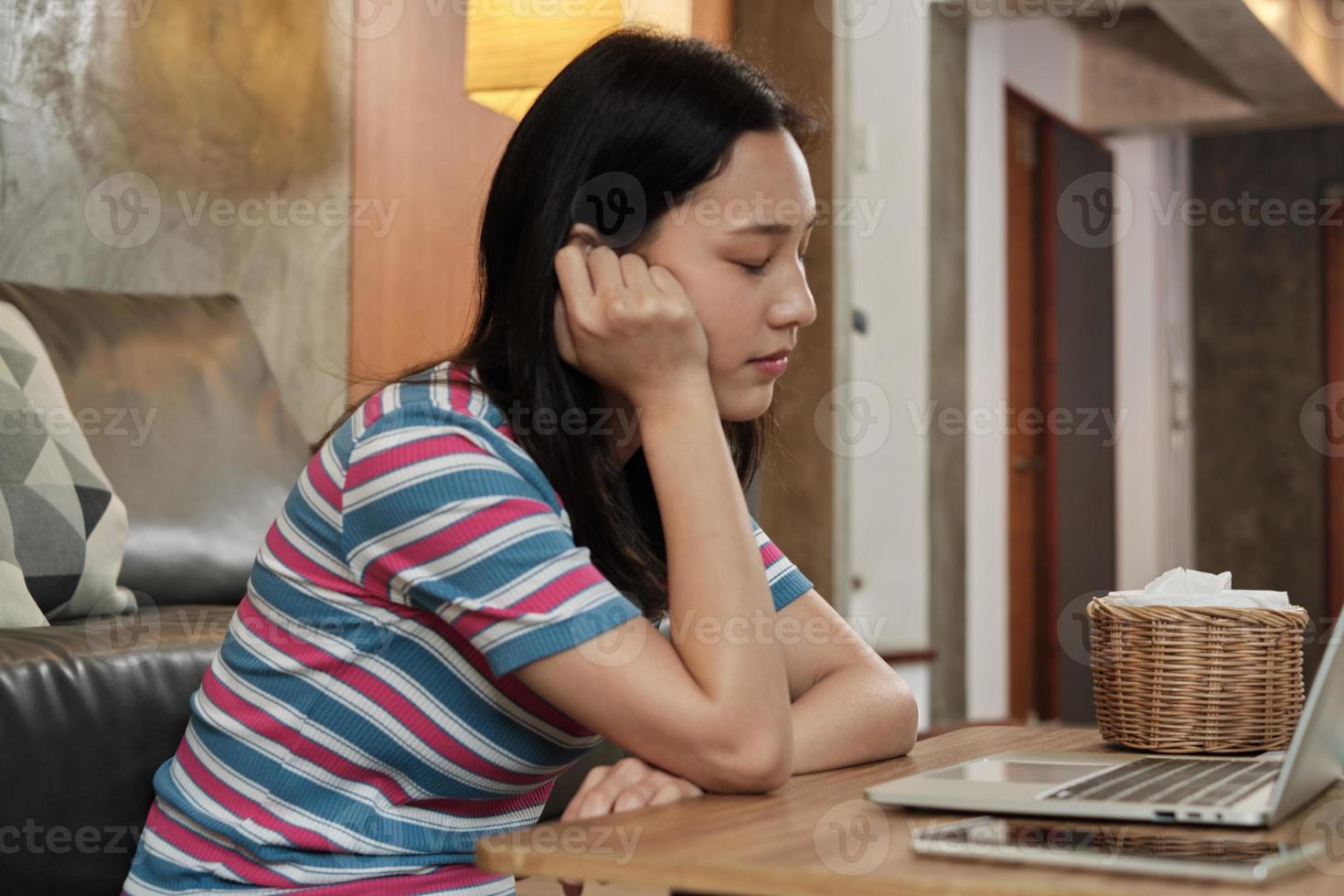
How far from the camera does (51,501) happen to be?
1829 millimetres

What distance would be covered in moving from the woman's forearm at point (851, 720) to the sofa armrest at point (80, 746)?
0.67m

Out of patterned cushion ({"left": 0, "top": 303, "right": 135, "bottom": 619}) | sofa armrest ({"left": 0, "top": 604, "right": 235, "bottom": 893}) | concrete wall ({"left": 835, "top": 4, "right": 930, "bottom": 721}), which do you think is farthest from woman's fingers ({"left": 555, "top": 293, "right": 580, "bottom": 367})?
concrete wall ({"left": 835, "top": 4, "right": 930, "bottom": 721})

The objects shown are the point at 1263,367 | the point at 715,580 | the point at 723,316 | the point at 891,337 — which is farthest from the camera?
the point at 1263,367

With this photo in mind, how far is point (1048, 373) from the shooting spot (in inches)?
243

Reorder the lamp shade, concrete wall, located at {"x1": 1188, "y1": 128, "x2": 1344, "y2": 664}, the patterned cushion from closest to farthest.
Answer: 1. the patterned cushion
2. the lamp shade
3. concrete wall, located at {"x1": 1188, "y1": 128, "x2": 1344, "y2": 664}

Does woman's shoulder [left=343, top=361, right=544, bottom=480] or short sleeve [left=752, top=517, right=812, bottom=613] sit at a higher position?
woman's shoulder [left=343, top=361, right=544, bottom=480]

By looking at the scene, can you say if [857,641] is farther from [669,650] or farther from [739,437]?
[669,650]

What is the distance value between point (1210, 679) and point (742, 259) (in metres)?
0.45

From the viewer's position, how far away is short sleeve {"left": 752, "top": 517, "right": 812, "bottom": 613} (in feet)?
4.14

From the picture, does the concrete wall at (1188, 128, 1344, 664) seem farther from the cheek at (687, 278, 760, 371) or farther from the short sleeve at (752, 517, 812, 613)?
the cheek at (687, 278, 760, 371)

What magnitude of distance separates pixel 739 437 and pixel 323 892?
56 cm

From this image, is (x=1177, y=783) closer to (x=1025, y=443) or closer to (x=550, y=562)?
(x=550, y=562)

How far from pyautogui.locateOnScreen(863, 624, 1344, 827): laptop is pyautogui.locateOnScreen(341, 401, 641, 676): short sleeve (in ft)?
0.71

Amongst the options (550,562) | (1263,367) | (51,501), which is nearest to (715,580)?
(550,562)
